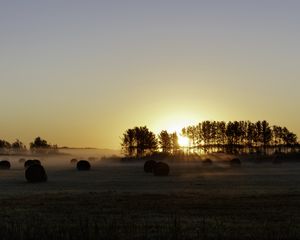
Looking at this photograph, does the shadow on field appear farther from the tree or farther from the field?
the tree

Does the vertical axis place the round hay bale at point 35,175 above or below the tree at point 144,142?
below

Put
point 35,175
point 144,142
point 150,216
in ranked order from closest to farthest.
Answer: point 150,216, point 35,175, point 144,142

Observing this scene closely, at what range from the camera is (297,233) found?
57.8 feet

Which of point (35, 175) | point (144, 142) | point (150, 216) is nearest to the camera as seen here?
point (150, 216)

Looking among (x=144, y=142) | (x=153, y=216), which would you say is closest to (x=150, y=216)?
(x=153, y=216)

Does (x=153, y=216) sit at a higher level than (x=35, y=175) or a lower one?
lower

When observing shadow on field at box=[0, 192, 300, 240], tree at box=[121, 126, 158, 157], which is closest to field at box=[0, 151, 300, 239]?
shadow on field at box=[0, 192, 300, 240]

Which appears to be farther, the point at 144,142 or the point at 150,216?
the point at 144,142

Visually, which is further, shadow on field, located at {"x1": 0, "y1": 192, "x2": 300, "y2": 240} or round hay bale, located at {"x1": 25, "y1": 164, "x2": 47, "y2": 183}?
round hay bale, located at {"x1": 25, "y1": 164, "x2": 47, "y2": 183}

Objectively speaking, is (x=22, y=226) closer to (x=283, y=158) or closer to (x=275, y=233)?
(x=275, y=233)

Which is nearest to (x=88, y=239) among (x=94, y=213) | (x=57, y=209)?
(x=94, y=213)

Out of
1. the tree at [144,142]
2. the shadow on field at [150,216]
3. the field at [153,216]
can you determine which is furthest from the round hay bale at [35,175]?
the tree at [144,142]

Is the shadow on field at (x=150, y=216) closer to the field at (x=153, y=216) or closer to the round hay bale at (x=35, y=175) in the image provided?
the field at (x=153, y=216)

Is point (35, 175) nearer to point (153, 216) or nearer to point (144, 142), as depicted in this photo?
point (153, 216)
